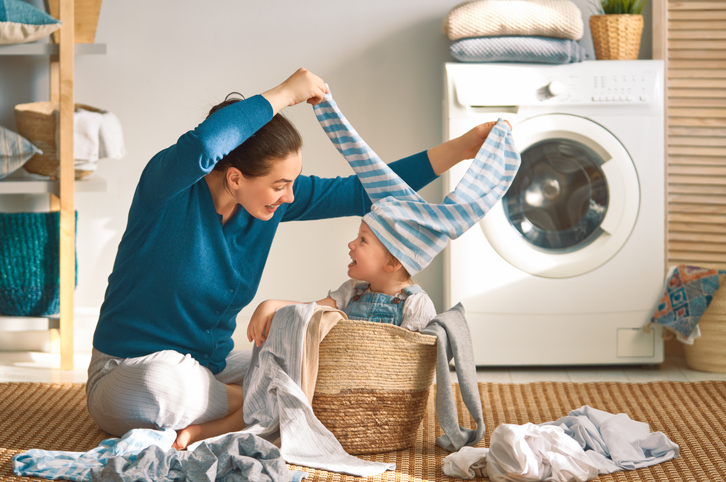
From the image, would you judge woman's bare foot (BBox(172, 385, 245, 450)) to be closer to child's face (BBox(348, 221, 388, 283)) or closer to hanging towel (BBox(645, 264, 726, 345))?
child's face (BBox(348, 221, 388, 283))

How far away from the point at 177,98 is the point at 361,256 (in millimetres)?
1351

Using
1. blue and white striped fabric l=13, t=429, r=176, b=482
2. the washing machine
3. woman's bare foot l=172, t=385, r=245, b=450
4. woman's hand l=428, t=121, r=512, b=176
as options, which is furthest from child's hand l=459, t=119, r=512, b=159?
blue and white striped fabric l=13, t=429, r=176, b=482

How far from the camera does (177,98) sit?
2551 mm

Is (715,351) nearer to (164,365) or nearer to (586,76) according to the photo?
(586,76)

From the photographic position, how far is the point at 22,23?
2.12 m

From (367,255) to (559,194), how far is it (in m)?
0.92

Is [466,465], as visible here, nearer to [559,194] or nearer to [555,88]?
[559,194]

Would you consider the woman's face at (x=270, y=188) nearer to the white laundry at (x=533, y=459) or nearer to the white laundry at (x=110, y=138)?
the white laundry at (x=533, y=459)

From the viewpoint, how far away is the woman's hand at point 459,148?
1575mm

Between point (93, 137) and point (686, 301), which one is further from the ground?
point (93, 137)

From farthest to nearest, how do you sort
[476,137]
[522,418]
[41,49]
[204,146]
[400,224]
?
[41,49] → [522,418] → [476,137] → [400,224] → [204,146]

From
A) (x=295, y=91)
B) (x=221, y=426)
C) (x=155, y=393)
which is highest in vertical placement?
(x=295, y=91)

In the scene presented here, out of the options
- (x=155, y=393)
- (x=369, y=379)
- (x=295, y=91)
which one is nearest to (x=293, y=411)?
(x=369, y=379)

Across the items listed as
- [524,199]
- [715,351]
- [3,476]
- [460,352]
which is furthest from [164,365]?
[715,351]
